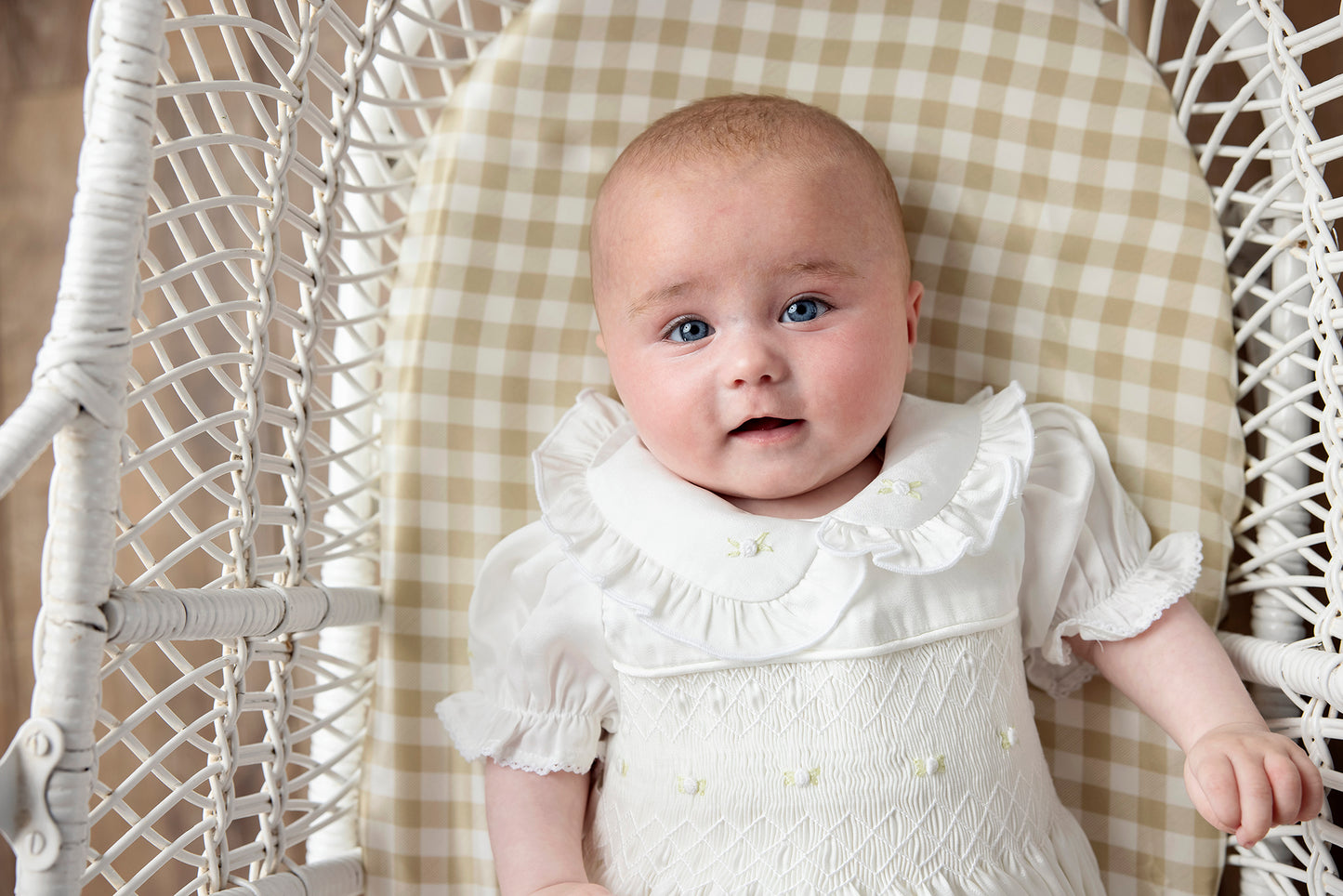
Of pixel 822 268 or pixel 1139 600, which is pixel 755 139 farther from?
pixel 1139 600

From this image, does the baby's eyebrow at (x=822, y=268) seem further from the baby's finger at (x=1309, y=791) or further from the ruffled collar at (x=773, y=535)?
the baby's finger at (x=1309, y=791)

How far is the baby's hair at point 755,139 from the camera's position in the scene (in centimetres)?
86

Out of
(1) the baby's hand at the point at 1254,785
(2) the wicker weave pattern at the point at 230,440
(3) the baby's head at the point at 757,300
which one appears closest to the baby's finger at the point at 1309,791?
(1) the baby's hand at the point at 1254,785

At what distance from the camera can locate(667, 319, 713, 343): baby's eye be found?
871 mm

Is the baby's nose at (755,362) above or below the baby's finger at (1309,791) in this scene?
above

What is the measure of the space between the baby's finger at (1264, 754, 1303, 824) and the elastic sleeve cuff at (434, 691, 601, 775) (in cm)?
52

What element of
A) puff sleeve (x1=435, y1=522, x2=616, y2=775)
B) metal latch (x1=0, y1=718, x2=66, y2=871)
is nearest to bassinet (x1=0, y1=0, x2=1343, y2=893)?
metal latch (x1=0, y1=718, x2=66, y2=871)

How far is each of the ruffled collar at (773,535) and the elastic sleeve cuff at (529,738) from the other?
5.7 inches

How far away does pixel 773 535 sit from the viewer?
852mm

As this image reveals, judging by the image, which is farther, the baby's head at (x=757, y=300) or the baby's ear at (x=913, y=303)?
the baby's ear at (x=913, y=303)

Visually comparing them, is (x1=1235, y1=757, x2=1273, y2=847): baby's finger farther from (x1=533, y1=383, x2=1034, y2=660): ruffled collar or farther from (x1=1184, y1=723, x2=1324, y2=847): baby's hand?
(x1=533, y1=383, x2=1034, y2=660): ruffled collar

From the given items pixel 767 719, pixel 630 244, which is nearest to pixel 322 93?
pixel 630 244

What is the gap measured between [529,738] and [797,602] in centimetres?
26

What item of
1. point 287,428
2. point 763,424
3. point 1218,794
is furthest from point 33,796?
point 1218,794
